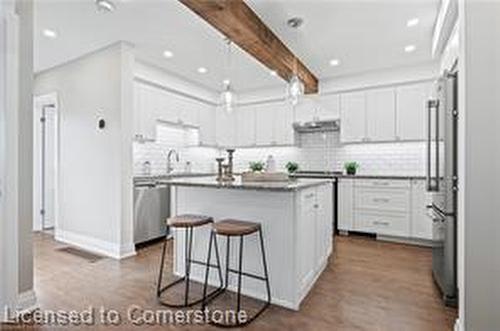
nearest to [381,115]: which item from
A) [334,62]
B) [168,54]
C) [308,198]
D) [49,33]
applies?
[334,62]

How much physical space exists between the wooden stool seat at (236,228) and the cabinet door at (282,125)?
11.6ft

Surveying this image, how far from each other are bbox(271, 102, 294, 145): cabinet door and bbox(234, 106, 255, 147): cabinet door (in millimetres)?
509

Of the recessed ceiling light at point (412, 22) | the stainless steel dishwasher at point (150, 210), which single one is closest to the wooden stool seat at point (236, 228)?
the stainless steel dishwasher at point (150, 210)

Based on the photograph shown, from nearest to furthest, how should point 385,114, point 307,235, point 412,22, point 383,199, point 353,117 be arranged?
1. point 307,235
2. point 412,22
3. point 383,199
4. point 385,114
5. point 353,117

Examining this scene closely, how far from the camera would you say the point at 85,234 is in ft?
13.3

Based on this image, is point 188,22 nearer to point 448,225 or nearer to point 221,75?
point 221,75

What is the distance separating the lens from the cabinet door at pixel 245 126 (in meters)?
6.22

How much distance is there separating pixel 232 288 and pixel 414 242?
3.15m

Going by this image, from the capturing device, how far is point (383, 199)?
4.55m

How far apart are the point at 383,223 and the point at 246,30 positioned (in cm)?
353

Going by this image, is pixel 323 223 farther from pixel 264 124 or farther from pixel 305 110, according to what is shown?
pixel 264 124

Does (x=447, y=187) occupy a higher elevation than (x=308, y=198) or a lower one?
higher

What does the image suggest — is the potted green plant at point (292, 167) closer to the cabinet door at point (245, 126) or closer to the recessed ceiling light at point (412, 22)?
the cabinet door at point (245, 126)

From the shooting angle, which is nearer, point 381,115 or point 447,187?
point 447,187
